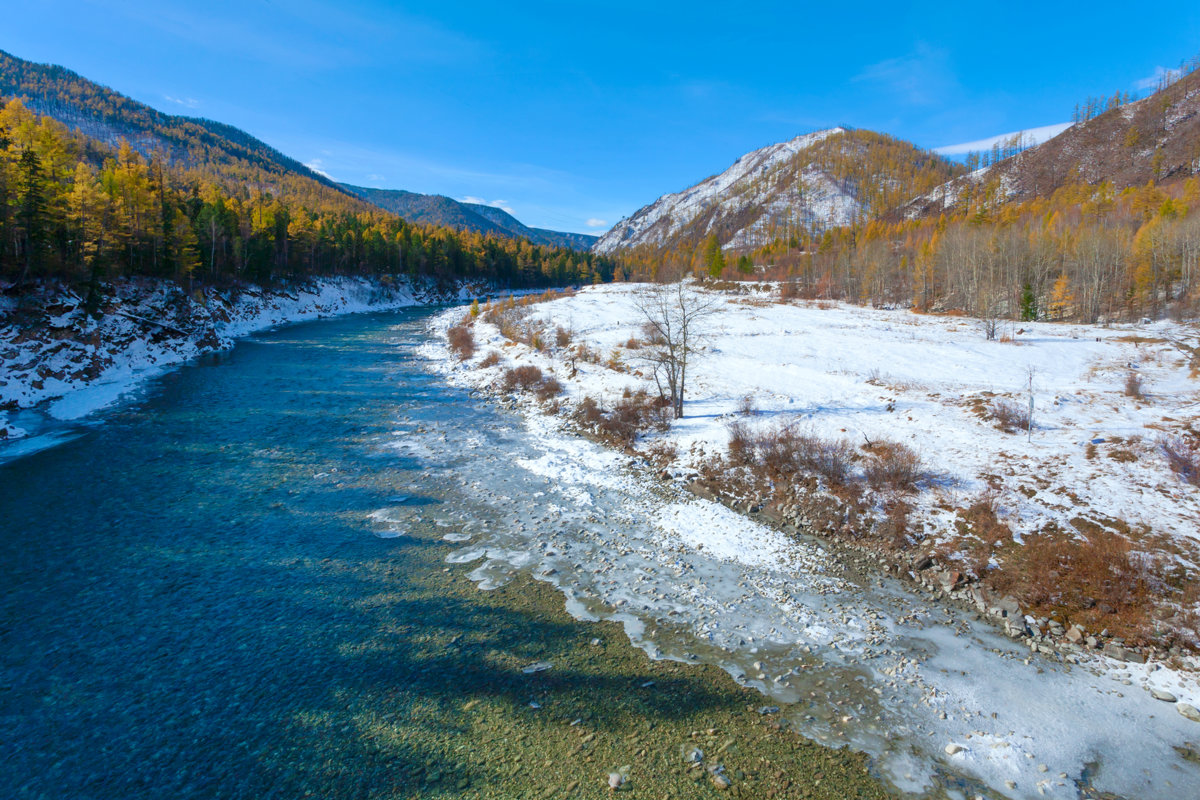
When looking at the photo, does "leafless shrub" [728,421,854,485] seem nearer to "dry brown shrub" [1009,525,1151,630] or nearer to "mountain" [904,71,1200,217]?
"dry brown shrub" [1009,525,1151,630]

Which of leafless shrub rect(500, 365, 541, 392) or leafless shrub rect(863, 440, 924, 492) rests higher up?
leafless shrub rect(500, 365, 541, 392)

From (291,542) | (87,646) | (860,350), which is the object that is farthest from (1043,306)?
(87,646)

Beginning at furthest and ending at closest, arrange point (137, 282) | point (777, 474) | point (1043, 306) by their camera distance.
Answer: point (1043, 306), point (137, 282), point (777, 474)

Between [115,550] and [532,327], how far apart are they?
3987cm

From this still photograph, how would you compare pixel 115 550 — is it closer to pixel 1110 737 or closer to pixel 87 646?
pixel 87 646

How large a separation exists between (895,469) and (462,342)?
40.4 metres

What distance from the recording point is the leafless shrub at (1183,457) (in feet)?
46.8

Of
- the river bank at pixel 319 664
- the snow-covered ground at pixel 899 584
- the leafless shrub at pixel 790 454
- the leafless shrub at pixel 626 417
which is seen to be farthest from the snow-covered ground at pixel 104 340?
the leafless shrub at pixel 790 454

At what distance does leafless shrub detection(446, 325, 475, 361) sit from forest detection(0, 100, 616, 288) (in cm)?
2802

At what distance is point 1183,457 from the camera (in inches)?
596

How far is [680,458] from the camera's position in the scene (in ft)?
68.8

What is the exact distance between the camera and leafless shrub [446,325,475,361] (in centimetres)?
4422

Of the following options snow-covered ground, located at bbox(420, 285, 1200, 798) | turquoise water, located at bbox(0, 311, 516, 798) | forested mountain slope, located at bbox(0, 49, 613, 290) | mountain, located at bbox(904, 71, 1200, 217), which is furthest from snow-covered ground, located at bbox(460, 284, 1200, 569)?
mountain, located at bbox(904, 71, 1200, 217)

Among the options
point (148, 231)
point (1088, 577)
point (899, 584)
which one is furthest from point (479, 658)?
point (148, 231)
